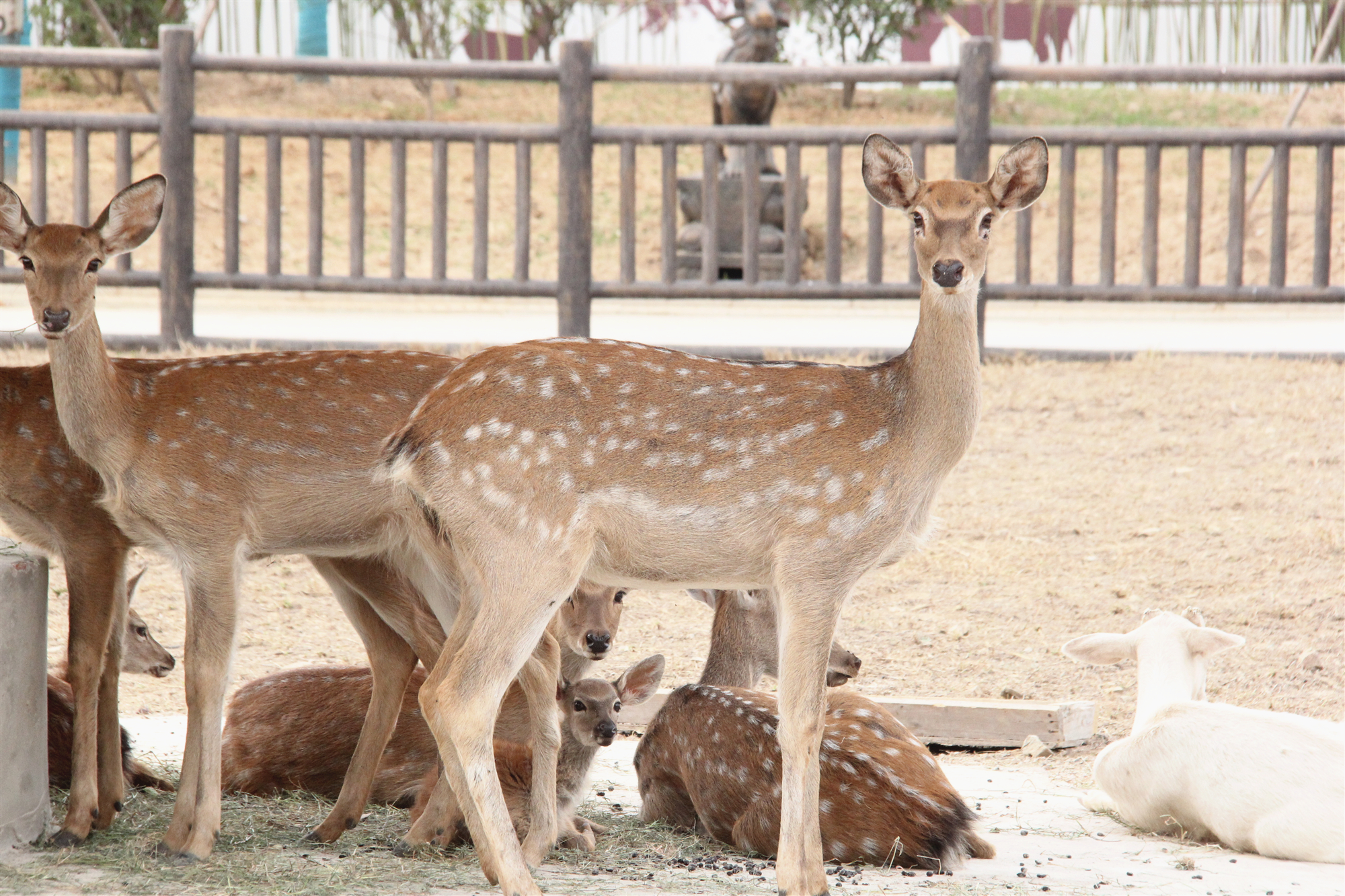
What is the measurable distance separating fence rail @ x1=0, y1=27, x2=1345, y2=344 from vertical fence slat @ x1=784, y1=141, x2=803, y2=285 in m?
0.08

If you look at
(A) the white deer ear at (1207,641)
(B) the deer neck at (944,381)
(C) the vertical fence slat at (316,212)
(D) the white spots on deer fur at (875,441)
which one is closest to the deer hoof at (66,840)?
(D) the white spots on deer fur at (875,441)

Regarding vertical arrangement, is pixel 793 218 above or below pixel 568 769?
above

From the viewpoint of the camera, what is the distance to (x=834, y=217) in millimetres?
10484

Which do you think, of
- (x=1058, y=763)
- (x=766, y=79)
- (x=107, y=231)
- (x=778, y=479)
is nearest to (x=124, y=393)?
(x=107, y=231)

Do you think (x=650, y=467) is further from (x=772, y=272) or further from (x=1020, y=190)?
(x=772, y=272)

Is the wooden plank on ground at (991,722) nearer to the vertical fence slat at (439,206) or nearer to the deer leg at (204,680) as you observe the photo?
the deer leg at (204,680)

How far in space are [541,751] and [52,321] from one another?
1.74 metres

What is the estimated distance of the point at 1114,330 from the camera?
13539mm

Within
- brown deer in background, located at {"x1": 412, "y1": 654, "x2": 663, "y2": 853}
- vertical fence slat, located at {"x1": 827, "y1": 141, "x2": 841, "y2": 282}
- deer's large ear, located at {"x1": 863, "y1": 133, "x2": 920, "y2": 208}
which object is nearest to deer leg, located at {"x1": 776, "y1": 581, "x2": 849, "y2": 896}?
brown deer in background, located at {"x1": 412, "y1": 654, "x2": 663, "y2": 853}

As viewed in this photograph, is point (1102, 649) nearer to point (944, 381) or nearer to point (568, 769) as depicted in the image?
point (944, 381)

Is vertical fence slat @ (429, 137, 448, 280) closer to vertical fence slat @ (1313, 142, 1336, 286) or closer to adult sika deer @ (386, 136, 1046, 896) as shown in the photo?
vertical fence slat @ (1313, 142, 1336, 286)

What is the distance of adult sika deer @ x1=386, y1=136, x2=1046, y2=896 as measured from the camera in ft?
12.3

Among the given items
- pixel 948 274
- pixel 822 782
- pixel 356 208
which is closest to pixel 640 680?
pixel 822 782

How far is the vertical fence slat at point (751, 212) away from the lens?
409 inches
